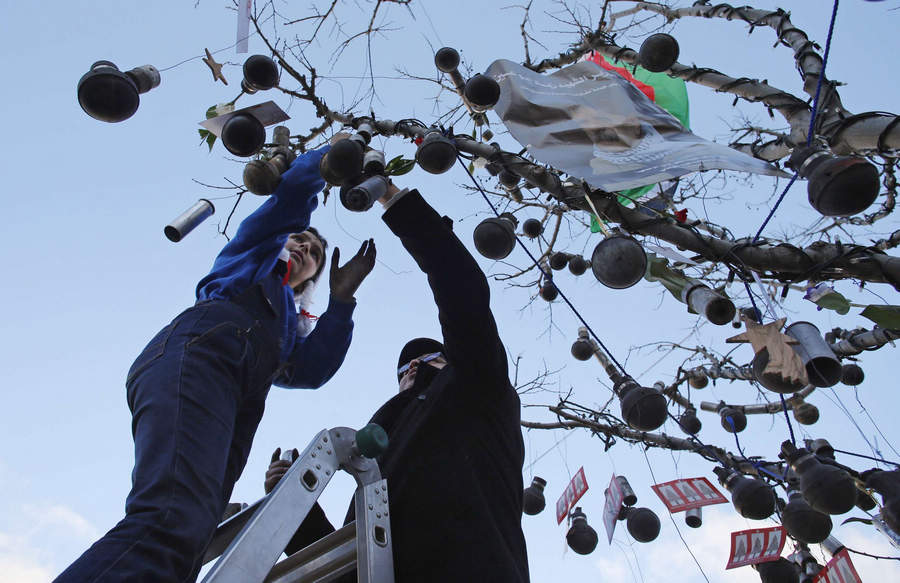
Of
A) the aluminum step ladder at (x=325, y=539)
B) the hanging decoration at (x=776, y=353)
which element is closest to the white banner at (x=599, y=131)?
the hanging decoration at (x=776, y=353)

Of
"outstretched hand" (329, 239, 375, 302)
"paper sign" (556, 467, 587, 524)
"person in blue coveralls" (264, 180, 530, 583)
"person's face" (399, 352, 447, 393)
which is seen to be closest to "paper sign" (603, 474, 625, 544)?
"paper sign" (556, 467, 587, 524)

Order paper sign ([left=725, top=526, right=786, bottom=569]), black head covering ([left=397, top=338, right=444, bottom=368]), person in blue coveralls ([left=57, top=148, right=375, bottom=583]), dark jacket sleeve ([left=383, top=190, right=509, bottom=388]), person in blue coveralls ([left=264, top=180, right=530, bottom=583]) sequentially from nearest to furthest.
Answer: person in blue coveralls ([left=57, top=148, right=375, bottom=583]), person in blue coveralls ([left=264, top=180, right=530, bottom=583]), dark jacket sleeve ([left=383, top=190, right=509, bottom=388]), black head covering ([left=397, top=338, right=444, bottom=368]), paper sign ([left=725, top=526, right=786, bottom=569])

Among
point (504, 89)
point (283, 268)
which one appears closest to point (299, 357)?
point (283, 268)

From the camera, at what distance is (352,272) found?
8.63ft

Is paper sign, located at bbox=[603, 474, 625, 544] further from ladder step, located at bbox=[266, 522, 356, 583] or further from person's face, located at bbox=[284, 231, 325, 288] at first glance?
ladder step, located at bbox=[266, 522, 356, 583]

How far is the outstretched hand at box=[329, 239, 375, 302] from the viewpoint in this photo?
2617mm

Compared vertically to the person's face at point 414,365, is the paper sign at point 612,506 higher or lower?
higher

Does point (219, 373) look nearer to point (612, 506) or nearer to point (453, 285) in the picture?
point (453, 285)

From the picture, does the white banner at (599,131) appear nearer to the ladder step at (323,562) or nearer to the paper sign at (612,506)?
the ladder step at (323,562)

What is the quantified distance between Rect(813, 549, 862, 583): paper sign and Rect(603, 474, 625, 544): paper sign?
59.7 inches

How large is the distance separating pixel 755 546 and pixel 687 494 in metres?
0.63

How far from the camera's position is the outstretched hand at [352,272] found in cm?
262

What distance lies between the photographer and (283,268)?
2.61 metres

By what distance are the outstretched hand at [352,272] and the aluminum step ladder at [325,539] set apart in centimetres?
96
